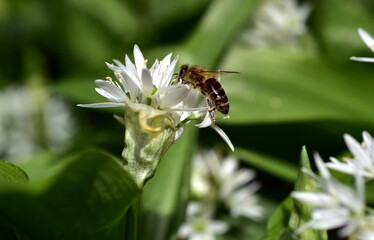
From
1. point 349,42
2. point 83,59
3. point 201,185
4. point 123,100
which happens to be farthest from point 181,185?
point 83,59

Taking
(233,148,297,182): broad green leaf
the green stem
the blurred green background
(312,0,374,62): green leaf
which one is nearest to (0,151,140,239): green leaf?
the green stem

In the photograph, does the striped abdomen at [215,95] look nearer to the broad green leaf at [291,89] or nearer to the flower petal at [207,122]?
the flower petal at [207,122]

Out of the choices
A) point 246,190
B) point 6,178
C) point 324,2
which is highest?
point 6,178

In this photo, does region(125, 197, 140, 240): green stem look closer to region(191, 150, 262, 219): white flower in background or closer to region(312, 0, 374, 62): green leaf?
region(191, 150, 262, 219): white flower in background

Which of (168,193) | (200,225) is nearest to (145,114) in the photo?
(168,193)

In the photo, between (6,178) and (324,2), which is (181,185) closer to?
(6,178)

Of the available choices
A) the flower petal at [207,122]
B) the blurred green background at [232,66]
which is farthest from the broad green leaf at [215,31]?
the flower petal at [207,122]
